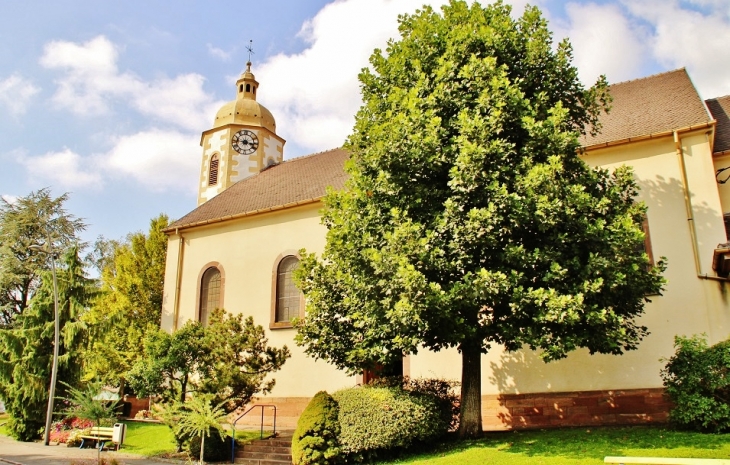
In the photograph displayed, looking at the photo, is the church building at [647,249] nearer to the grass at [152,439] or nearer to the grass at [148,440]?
the grass at [152,439]

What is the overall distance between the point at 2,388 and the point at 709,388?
21.2m

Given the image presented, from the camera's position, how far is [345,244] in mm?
11812

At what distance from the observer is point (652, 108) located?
16578 millimetres

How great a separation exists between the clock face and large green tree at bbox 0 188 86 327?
1315 centimetres

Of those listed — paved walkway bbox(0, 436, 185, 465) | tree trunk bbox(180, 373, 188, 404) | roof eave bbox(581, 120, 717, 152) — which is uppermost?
roof eave bbox(581, 120, 717, 152)

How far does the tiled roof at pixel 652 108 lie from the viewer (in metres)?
15.0

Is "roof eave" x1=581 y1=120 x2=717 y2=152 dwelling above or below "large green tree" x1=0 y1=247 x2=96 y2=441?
above

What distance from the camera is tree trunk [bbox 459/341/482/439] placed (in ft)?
38.9

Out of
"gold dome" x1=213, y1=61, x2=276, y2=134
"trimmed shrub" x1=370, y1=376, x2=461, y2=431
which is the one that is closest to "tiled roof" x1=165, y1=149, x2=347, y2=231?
"gold dome" x1=213, y1=61, x2=276, y2=134

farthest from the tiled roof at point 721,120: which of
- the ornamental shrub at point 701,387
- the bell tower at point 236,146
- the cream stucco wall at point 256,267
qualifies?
the bell tower at point 236,146

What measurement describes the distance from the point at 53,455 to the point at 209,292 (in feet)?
27.1

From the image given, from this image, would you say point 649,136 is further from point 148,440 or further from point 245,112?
point 245,112

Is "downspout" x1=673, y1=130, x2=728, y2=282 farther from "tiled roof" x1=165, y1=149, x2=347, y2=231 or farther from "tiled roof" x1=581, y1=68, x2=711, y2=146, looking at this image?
"tiled roof" x1=165, y1=149, x2=347, y2=231

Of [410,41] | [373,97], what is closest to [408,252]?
[373,97]
